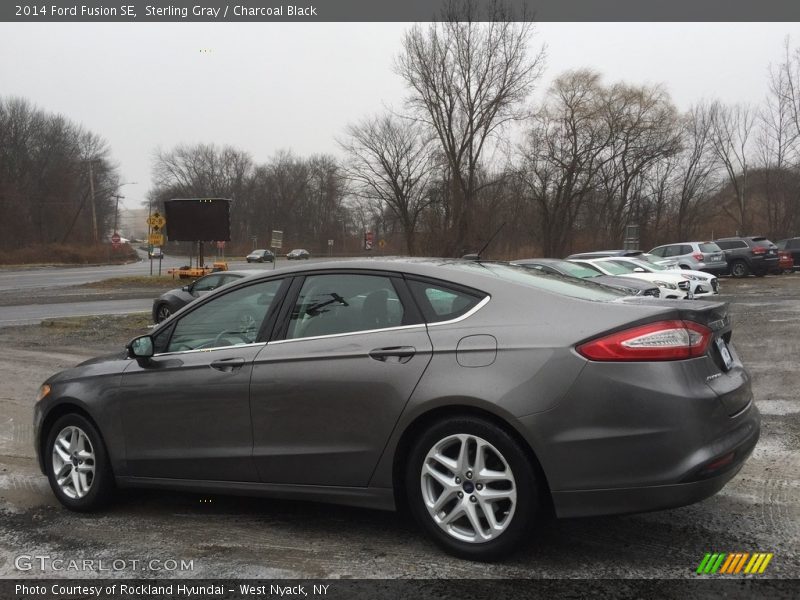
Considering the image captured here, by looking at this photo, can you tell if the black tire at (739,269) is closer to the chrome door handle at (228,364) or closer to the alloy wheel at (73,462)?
the chrome door handle at (228,364)

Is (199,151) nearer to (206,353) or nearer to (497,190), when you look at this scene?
(497,190)

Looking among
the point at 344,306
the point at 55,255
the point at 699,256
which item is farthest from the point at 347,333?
the point at 55,255

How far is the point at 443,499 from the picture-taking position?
339cm

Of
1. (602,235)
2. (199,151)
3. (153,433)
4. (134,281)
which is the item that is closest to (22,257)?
(134,281)

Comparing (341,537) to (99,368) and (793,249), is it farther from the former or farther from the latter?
(793,249)

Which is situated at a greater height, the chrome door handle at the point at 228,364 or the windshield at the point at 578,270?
the windshield at the point at 578,270

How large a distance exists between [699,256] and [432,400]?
2936 cm

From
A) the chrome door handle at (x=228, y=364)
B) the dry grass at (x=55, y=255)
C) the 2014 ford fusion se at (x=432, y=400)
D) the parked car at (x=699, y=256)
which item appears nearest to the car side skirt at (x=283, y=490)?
the 2014 ford fusion se at (x=432, y=400)

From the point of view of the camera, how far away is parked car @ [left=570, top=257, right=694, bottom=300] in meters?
18.3

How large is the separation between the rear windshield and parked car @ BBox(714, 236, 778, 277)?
30.1 metres

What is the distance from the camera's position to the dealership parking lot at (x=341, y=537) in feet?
11.1

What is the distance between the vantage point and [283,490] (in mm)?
3844

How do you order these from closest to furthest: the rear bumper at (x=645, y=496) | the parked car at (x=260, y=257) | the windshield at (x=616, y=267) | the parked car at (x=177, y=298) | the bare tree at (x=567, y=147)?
the rear bumper at (x=645, y=496) < the parked car at (x=177, y=298) < the windshield at (x=616, y=267) < the bare tree at (x=567, y=147) < the parked car at (x=260, y=257)

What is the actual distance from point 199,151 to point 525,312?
370 feet
